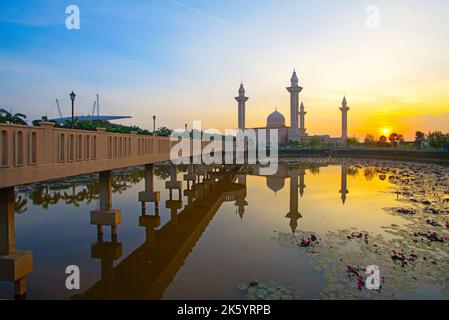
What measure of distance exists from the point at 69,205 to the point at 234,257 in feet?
49.8

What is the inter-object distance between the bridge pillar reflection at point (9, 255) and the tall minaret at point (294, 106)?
111 metres

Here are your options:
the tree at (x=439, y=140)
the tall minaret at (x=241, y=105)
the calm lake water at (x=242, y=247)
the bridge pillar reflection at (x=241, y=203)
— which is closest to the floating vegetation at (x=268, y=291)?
the calm lake water at (x=242, y=247)

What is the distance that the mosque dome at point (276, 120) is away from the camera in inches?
4851

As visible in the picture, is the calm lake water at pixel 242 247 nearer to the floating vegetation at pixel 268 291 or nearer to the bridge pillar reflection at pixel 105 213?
the floating vegetation at pixel 268 291

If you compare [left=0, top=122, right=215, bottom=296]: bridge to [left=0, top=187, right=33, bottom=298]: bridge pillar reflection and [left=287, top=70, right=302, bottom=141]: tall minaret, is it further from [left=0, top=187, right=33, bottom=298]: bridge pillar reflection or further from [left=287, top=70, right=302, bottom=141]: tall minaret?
[left=287, top=70, right=302, bottom=141]: tall minaret

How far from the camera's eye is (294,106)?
116062mm

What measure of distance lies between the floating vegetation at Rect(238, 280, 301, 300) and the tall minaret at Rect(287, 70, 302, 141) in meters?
108

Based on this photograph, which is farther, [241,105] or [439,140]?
[241,105]

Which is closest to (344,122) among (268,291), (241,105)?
(241,105)

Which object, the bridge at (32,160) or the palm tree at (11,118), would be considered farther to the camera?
the palm tree at (11,118)

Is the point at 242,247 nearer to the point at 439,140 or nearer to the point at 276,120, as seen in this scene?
the point at 439,140

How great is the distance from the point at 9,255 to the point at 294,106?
115 m
